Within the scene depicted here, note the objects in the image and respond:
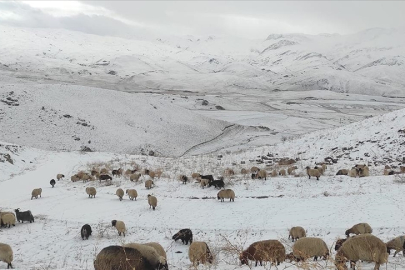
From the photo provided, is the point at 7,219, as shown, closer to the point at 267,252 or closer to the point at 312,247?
the point at 267,252

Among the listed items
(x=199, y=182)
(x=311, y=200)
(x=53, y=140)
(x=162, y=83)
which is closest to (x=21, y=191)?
(x=199, y=182)

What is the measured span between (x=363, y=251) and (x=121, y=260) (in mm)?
4279

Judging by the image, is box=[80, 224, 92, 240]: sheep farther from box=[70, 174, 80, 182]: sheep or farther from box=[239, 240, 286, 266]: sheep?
box=[70, 174, 80, 182]: sheep

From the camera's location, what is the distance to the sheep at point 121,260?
627 cm

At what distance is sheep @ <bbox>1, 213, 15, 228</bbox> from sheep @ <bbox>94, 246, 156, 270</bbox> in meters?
9.37

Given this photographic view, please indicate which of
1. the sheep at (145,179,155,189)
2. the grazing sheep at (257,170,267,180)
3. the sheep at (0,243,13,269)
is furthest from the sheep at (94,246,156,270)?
the grazing sheep at (257,170,267,180)

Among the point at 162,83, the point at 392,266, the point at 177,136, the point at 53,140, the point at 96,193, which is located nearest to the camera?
the point at 392,266

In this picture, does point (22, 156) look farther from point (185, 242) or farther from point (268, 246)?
point (268, 246)

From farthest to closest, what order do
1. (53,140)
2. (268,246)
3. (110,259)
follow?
(53,140) → (268,246) → (110,259)

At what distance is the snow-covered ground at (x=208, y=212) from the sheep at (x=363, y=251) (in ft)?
0.78

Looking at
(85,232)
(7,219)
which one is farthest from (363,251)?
(7,219)

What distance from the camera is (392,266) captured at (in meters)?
6.03

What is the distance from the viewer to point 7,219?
45.7 ft

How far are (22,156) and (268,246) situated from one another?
1283 inches
